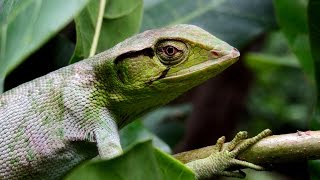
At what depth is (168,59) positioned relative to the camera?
85.0 inches

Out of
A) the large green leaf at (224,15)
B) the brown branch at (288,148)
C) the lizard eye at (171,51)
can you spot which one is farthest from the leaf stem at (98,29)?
the brown branch at (288,148)

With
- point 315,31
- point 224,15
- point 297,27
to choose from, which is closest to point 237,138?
point 315,31

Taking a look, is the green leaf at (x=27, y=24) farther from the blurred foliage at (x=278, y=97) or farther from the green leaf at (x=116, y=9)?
the blurred foliage at (x=278, y=97)

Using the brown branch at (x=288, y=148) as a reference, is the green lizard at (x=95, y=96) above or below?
above

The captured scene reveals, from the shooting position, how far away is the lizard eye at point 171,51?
84.5 inches

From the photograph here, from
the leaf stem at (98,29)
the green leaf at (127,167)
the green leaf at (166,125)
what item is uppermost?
the leaf stem at (98,29)

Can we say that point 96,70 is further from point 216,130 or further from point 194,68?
point 216,130

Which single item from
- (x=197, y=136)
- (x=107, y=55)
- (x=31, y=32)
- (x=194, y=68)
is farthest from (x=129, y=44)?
(x=197, y=136)

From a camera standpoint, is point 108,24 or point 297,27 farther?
point 297,27

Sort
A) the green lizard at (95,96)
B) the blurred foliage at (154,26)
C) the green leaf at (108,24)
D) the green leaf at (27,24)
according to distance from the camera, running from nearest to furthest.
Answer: the blurred foliage at (154,26)
the green leaf at (27,24)
the green lizard at (95,96)
the green leaf at (108,24)

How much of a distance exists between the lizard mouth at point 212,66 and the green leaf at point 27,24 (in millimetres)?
603

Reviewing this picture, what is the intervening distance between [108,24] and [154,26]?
17.4 inches

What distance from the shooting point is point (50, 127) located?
6.88 feet

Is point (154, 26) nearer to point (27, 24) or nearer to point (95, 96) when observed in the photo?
point (95, 96)
